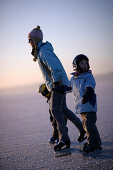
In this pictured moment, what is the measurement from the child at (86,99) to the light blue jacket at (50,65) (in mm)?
243

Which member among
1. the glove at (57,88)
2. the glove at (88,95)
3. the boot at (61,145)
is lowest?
the boot at (61,145)

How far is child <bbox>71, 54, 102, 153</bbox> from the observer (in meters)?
2.22

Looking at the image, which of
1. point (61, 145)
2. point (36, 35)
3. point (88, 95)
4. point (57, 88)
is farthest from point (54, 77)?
point (61, 145)

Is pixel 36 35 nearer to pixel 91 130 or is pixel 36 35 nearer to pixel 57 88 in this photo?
pixel 57 88

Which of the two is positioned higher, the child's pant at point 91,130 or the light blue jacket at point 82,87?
the light blue jacket at point 82,87

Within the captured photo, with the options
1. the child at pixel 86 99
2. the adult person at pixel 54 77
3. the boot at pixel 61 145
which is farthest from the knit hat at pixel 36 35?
the boot at pixel 61 145

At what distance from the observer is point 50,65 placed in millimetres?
2574

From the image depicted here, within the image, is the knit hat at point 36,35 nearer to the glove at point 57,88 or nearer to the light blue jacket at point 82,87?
the glove at point 57,88

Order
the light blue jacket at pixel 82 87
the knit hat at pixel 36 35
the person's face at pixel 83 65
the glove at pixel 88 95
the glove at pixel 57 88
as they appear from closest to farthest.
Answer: the glove at pixel 88 95 < the light blue jacket at pixel 82 87 < the person's face at pixel 83 65 < the glove at pixel 57 88 < the knit hat at pixel 36 35

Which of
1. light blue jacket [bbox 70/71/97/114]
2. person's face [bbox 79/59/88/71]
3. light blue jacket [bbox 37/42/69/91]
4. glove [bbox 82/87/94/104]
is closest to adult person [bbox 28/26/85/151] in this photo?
light blue jacket [bbox 37/42/69/91]

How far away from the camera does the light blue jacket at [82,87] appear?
2.28 metres

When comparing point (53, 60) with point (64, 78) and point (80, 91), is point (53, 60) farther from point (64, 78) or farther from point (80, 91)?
point (80, 91)

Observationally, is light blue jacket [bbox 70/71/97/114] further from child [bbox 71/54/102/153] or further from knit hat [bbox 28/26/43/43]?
knit hat [bbox 28/26/43/43]

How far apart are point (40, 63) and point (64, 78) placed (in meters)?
0.45
